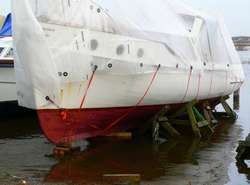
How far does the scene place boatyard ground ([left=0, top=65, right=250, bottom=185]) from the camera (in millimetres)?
9461

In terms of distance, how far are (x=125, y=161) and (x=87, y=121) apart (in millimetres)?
1438

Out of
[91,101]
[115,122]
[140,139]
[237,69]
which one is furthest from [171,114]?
[237,69]

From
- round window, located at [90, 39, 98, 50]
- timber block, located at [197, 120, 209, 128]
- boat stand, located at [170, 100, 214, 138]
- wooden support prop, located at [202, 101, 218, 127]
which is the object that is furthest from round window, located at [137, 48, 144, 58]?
wooden support prop, located at [202, 101, 218, 127]

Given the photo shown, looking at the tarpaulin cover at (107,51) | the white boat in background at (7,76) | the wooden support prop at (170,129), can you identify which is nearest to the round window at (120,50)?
the tarpaulin cover at (107,51)

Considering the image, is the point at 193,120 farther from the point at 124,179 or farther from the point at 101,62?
the point at 124,179

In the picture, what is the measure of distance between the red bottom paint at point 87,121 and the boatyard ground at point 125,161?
42cm

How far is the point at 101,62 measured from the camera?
11.6 m

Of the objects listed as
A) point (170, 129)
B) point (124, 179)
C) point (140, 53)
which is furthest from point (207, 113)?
point (124, 179)

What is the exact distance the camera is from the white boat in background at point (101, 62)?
1091cm

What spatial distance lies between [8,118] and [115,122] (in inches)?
230

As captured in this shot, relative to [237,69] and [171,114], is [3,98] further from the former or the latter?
[237,69]

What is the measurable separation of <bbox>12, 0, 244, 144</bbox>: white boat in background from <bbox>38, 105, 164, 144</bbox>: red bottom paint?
22mm

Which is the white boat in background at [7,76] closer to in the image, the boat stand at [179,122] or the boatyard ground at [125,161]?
the boatyard ground at [125,161]

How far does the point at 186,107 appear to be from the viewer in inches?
562
